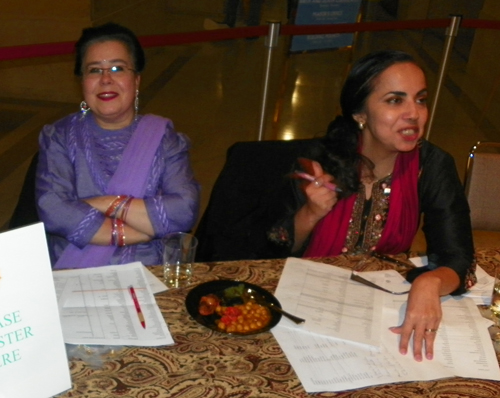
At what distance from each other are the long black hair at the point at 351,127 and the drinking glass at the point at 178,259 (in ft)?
2.04

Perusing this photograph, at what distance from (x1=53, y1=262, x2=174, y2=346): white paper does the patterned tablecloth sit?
32 mm

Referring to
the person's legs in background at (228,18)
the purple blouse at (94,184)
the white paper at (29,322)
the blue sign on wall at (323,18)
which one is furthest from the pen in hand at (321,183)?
the person's legs in background at (228,18)

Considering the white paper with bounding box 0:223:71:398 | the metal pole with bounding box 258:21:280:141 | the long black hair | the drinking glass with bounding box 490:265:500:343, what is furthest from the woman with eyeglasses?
the metal pole with bounding box 258:21:280:141

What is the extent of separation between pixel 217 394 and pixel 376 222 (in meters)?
1.02

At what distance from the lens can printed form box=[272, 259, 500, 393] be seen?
1230 mm

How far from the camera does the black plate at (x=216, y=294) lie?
1.35 metres

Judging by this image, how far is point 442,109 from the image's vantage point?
5.97 metres

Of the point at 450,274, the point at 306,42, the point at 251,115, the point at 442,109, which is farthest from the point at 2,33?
the point at 450,274

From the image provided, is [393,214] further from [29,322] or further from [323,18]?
[323,18]

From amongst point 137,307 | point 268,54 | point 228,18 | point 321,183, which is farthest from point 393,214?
point 228,18

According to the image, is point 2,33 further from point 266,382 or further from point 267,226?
point 266,382

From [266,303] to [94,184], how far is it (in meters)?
0.82

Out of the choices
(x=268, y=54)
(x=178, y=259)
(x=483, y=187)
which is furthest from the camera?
(x=268, y=54)

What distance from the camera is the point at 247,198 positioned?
2.06m
